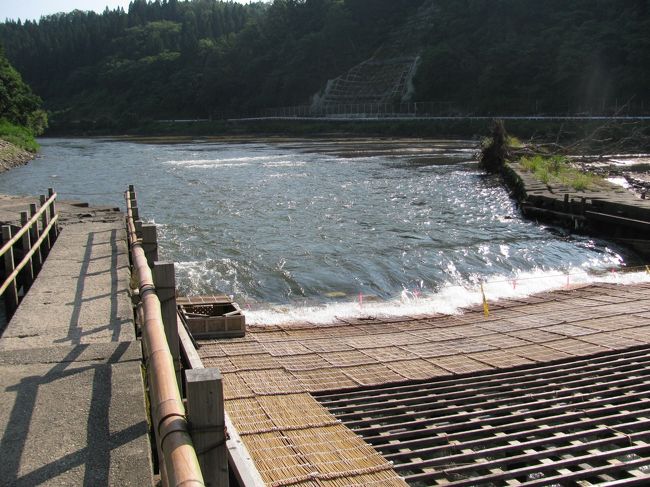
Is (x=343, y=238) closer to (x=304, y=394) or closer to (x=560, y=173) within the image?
(x=304, y=394)

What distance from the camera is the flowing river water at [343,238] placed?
14125mm

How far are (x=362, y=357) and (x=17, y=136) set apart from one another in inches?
1944

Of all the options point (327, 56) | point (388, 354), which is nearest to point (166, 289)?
point (388, 354)

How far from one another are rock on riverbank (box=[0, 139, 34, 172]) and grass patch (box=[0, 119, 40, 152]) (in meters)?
1.42

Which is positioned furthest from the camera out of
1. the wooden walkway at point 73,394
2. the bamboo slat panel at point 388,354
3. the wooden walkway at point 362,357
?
the bamboo slat panel at point 388,354

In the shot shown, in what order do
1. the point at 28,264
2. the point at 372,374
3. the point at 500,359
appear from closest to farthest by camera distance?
the point at 372,374, the point at 500,359, the point at 28,264

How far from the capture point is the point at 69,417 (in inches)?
163

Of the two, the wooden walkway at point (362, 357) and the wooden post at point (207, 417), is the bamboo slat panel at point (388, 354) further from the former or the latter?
the wooden post at point (207, 417)

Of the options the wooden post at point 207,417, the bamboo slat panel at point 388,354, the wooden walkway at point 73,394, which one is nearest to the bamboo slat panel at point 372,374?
the bamboo slat panel at point 388,354

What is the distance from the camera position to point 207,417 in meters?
2.67

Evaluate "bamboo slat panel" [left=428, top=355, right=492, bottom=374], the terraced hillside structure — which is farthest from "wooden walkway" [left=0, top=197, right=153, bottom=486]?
the terraced hillside structure

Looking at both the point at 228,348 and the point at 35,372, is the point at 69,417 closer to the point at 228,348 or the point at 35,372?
the point at 35,372

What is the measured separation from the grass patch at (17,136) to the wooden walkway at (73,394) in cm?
4506

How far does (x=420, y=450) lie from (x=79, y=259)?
7.01 meters
